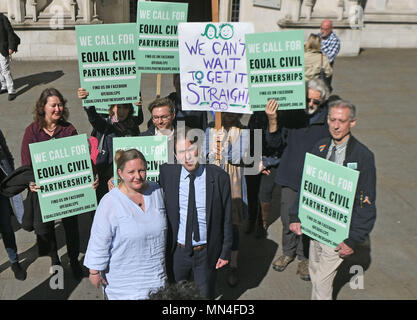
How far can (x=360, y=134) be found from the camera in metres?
8.94

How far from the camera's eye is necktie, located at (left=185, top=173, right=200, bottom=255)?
3900mm

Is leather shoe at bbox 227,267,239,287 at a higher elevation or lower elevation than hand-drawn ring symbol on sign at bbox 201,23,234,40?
lower

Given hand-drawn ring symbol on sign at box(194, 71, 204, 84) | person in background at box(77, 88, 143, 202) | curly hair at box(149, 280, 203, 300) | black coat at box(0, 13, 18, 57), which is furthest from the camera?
black coat at box(0, 13, 18, 57)

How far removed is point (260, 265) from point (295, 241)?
1.51 feet

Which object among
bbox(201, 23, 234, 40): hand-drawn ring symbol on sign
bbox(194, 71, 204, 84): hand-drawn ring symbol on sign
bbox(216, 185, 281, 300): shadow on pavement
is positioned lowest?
bbox(216, 185, 281, 300): shadow on pavement

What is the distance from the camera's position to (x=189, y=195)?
3.90 m

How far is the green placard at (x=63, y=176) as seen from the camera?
4270 millimetres

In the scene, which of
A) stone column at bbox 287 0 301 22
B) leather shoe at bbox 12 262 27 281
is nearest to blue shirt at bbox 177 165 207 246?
leather shoe at bbox 12 262 27 281

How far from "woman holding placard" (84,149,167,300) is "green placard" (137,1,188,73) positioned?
2.17m

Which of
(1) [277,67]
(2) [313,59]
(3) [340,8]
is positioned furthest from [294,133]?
(3) [340,8]

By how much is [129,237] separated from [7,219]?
6.18 feet

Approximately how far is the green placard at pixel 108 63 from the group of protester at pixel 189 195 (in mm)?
186

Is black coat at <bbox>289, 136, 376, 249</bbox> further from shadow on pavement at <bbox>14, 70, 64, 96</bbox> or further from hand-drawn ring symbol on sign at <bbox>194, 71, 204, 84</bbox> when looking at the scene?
shadow on pavement at <bbox>14, 70, 64, 96</bbox>

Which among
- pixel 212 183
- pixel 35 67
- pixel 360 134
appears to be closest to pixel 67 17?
pixel 35 67
